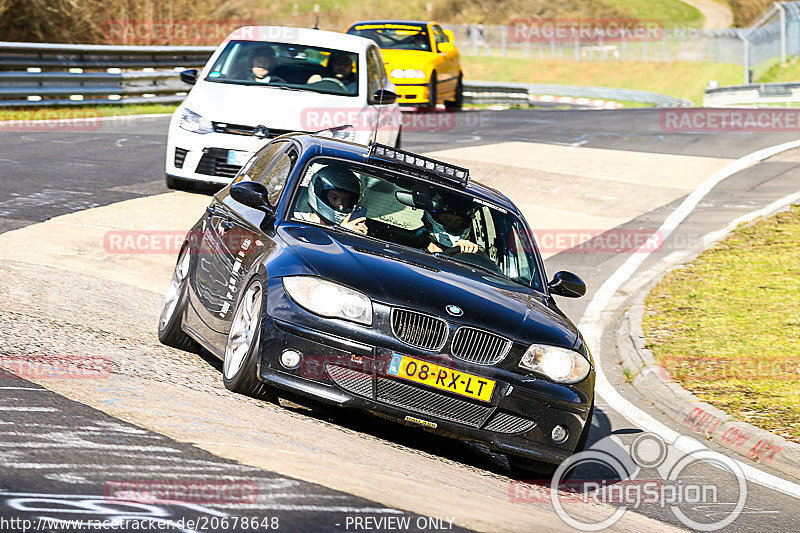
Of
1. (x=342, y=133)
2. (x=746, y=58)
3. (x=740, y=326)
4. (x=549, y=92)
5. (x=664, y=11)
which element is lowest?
(x=664, y=11)

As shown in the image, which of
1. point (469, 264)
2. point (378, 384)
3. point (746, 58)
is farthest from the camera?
point (746, 58)

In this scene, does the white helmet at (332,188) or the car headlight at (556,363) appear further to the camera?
the white helmet at (332,188)

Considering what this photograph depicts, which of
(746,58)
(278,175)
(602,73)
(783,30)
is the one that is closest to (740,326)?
(278,175)

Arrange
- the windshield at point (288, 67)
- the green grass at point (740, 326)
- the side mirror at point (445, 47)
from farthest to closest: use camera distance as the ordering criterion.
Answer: the side mirror at point (445, 47) < the windshield at point (288, 67) < the green grass at point (740, 326)

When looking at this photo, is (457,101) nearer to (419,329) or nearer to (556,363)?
(556,363)

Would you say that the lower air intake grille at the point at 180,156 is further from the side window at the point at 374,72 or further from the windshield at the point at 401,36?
the windshield at the point at 401,36

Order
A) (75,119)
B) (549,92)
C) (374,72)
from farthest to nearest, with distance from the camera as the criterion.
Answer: (549,92) → (75,119) → (374,72)

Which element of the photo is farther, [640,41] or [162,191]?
[640,41]

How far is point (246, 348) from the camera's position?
6285 millimetres

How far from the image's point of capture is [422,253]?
7000 millimetres

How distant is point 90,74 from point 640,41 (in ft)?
149

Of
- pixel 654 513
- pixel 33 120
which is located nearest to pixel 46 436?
pixel 654 513

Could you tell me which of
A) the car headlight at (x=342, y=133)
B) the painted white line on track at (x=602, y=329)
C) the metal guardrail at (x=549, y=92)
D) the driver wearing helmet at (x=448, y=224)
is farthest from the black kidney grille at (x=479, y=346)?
the metal guardrail at (x=549, y=92)

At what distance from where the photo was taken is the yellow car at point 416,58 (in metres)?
24.6
